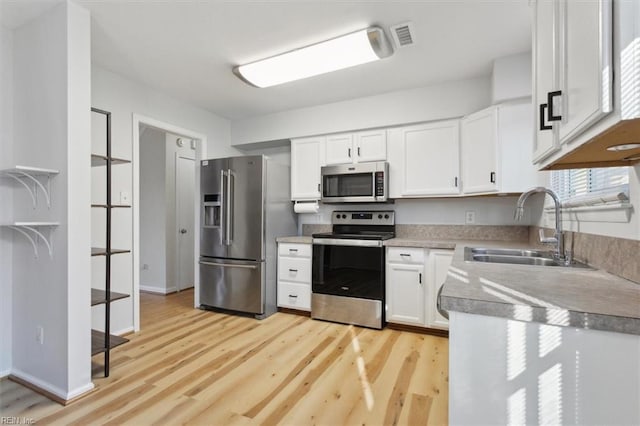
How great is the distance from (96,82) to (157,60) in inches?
23.1

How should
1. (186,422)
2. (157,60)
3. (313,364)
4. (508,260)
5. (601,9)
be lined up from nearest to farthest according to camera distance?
1. (601,9)
2. (186,422)
3. (508,260)
4. (313,364)
5. (157,60)

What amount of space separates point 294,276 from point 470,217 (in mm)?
1899

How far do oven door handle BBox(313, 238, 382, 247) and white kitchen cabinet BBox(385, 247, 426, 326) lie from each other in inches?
5.9

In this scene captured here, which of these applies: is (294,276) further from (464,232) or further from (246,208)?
(464,232)

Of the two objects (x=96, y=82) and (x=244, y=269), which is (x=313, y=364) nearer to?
(x=244, y=269)

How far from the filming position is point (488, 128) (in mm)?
2615

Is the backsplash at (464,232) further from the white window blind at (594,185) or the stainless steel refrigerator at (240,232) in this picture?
the stainless steel refrigerator at (240,232)

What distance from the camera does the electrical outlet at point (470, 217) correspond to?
10.2 ft

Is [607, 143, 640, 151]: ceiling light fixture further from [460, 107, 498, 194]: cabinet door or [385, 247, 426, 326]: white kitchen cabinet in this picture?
[385, 247, 426, 326]: white kitchen cabinet

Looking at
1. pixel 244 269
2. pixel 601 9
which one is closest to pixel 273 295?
pixel 244 269

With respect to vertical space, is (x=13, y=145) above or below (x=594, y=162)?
above

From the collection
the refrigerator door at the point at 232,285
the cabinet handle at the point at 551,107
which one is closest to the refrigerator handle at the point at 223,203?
the refrigerator door at the point at 232,285

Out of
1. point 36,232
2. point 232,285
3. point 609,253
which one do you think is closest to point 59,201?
point 36,232

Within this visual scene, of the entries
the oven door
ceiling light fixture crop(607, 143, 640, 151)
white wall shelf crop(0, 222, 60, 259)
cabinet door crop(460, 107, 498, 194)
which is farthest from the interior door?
ceiling light fixture crop(607, 143, 640, 151)
